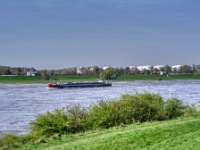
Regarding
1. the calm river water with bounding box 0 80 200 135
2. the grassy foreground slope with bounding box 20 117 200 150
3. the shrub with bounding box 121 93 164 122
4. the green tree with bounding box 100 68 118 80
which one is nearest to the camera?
the grassy foreground slope with bounding box 20 117 200 150

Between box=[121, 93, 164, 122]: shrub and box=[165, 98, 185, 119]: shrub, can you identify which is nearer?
box=[121, 93, 164, 122]: shrub

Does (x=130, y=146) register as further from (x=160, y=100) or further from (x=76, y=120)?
(x=160, y=100)

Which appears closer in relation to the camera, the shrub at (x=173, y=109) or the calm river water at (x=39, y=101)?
the shrub at (x=173, y=109)

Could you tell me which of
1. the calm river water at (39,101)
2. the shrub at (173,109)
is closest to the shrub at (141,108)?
the shrub at (173,109)

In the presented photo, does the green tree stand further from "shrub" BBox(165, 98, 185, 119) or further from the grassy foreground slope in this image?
the grassy foreground slope

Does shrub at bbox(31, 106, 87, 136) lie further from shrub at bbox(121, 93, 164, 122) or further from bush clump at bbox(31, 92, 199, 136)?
shrub at bbox(121, 93, 164, 122)

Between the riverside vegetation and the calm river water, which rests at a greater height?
the riverside vegetation

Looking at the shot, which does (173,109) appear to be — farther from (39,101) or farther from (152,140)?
(39,101)

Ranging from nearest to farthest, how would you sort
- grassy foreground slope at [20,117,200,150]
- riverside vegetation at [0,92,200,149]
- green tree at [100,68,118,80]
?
grassy foreground slope at [20,117,200,150], riverside vegetation at [0,92,200,149], green tree at [100,68,118,80]

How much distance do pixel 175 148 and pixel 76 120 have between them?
1017 centimetres

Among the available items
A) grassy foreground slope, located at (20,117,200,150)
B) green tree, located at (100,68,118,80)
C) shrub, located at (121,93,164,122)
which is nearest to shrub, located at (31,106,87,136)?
shrub, located at (121,93,164,122)

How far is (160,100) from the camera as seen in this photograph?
23.2 m

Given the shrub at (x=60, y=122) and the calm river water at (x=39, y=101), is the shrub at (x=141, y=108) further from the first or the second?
the calm river water at (x=39, y=101)

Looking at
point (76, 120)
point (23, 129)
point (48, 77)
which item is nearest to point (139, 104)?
point (76, 120)
